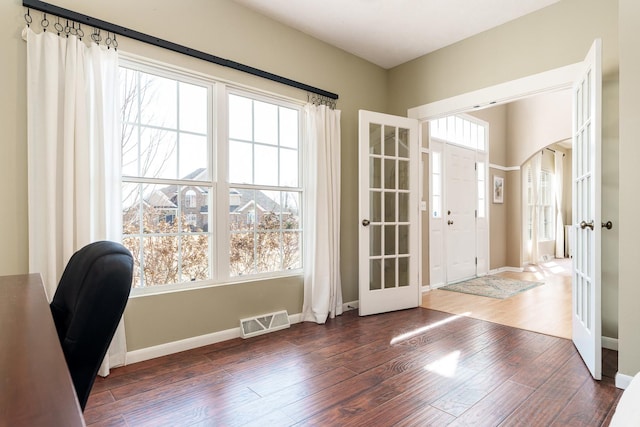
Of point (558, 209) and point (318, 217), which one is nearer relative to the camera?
point (318, 217)

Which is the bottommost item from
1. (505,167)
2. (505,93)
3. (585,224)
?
(585,224)

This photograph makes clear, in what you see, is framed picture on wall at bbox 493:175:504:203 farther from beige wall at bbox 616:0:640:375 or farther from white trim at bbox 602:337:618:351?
beige wall at bbox 616:0:640:375

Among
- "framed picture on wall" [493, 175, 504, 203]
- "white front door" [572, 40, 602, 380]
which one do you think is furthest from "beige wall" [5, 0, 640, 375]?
"framed picture on wall" [493, 175, 504, 203]

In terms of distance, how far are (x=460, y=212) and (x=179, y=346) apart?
443 cm

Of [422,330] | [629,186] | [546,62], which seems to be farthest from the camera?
[422,330]

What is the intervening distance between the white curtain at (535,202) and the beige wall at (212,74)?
5.10 m

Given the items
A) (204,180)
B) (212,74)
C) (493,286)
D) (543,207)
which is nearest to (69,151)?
(204,180)

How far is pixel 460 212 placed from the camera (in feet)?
17.9

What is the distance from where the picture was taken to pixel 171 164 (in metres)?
2.68

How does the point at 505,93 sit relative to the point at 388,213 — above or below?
above

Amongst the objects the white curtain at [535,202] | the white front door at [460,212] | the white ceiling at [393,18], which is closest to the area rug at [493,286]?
the white front door at [460,212]

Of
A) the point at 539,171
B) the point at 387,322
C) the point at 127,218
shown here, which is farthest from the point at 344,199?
the point at 539,171

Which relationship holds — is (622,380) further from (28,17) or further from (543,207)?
(543,207)

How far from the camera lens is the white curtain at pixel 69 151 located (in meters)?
2.07
